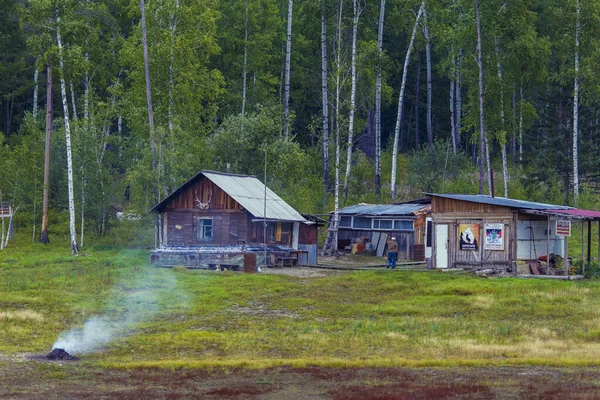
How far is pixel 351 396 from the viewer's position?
22.5 m

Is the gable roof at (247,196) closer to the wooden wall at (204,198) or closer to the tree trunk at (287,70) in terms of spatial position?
the wooden wall at (204,198)

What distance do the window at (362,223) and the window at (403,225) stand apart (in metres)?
2.33

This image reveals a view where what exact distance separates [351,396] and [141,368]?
698cm

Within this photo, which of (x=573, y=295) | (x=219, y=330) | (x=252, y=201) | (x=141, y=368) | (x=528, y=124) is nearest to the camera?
(x=141, y=368)

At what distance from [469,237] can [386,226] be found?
1340 centimetres

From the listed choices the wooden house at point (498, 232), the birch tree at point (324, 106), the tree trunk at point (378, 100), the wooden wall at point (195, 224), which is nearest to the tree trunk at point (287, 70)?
the birch tree at point (324, 106)

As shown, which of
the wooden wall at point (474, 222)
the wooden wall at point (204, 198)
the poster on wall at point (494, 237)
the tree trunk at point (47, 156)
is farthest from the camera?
the tree trunk at point (47, 156)

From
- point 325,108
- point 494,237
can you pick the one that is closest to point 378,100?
point 325,108

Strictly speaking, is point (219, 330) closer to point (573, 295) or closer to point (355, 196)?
point (573, 295)

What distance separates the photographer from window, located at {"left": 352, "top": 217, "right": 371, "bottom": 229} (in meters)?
64.9

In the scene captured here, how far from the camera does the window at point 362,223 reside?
64.9 m

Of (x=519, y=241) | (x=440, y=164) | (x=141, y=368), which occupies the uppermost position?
(x=440, y=164)

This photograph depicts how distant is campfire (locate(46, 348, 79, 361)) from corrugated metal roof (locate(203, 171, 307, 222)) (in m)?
25.1

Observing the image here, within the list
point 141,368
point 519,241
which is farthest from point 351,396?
point 519,241
